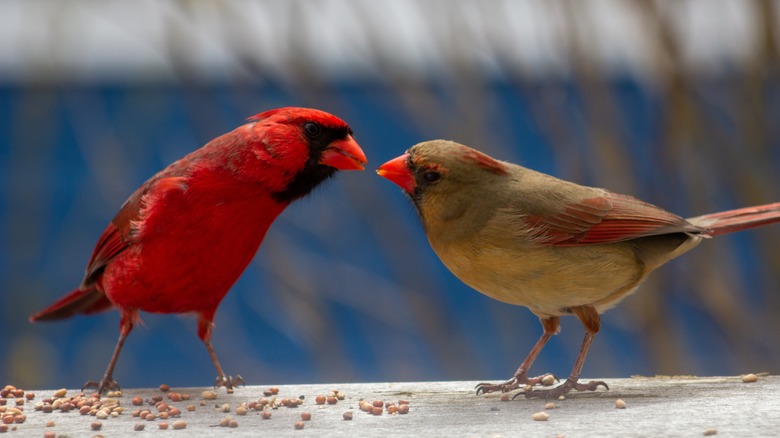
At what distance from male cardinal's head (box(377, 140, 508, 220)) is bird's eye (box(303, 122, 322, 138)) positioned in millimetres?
255

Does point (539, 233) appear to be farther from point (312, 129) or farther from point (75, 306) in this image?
point (75, 306)

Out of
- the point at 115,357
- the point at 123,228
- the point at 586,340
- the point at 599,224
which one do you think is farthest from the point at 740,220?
the point at 115,357

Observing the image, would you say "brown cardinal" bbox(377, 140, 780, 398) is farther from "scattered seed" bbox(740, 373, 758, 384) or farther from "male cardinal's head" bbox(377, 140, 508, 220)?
"scattered seed" bbox(740, 373, 758, 384)

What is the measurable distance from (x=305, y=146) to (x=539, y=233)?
73 cm

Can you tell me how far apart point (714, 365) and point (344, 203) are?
2206 millimetres

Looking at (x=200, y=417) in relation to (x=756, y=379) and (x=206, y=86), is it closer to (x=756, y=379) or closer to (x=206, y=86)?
(x=756, y=379)

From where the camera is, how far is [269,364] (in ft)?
19.8

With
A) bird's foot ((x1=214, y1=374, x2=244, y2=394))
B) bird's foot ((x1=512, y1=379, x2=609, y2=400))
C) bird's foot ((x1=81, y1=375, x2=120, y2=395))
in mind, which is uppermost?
bird's foot ((x1=512, y1=379, x2=609, y2=400))

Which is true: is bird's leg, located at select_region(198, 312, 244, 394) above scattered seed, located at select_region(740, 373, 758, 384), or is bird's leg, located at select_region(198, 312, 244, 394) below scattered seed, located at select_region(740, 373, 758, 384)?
below

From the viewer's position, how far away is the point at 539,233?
2.69 meters

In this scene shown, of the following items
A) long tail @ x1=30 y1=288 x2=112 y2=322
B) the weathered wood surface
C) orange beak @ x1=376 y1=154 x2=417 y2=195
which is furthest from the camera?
long tail @ x1=30 y1=288 x2=112 y2=322

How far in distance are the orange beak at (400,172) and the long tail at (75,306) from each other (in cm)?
125

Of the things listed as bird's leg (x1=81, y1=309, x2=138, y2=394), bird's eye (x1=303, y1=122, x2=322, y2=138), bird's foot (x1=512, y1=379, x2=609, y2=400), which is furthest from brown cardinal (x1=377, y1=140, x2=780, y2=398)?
bird's leg (x1=81, y1=309, x2=138, y2=394)

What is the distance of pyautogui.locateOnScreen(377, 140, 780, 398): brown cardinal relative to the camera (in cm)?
265
